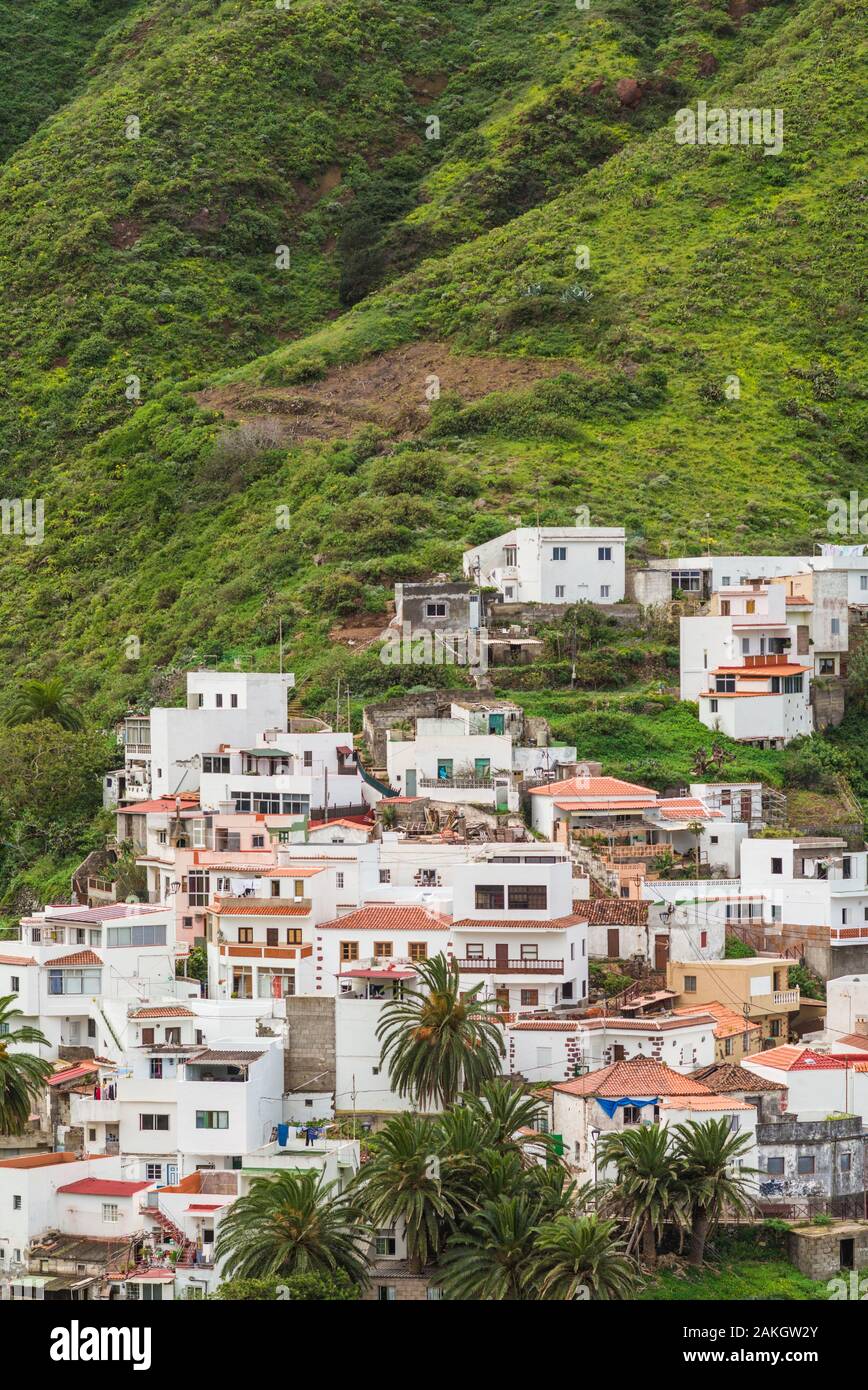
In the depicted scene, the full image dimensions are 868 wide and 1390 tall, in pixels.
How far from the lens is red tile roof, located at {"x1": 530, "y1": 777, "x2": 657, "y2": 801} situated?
5372cm

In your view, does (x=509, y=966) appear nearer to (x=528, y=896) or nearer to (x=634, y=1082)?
(x=528, y=896)

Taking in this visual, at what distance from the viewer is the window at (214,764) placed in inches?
2269

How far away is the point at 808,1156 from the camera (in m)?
41.2

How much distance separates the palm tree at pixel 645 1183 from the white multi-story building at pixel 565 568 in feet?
96.1

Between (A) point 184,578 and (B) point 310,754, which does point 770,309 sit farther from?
(B) point 310,754

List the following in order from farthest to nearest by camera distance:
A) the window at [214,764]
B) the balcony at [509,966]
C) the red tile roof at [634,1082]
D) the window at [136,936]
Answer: the window at [214,764], the window at [136,936], the balcony at [509,966], the red tile roof at [634,1082]

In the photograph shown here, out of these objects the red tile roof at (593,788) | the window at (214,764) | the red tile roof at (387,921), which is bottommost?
the red tile roof at (387,921)

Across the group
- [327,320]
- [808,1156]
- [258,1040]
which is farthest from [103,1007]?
[327,320]

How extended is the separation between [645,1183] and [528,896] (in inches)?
329

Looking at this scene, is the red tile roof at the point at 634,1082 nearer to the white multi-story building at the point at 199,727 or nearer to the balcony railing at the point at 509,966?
the balcony railing at the point at 509,966

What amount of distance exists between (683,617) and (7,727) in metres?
19.2

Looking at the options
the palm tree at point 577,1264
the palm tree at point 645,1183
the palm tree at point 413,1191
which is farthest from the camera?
the palm tree at point 645,1183

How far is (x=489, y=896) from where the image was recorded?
45906mm

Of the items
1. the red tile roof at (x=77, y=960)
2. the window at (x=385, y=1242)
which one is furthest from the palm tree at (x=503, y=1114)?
the red tile roof at (x=77, y=960)
